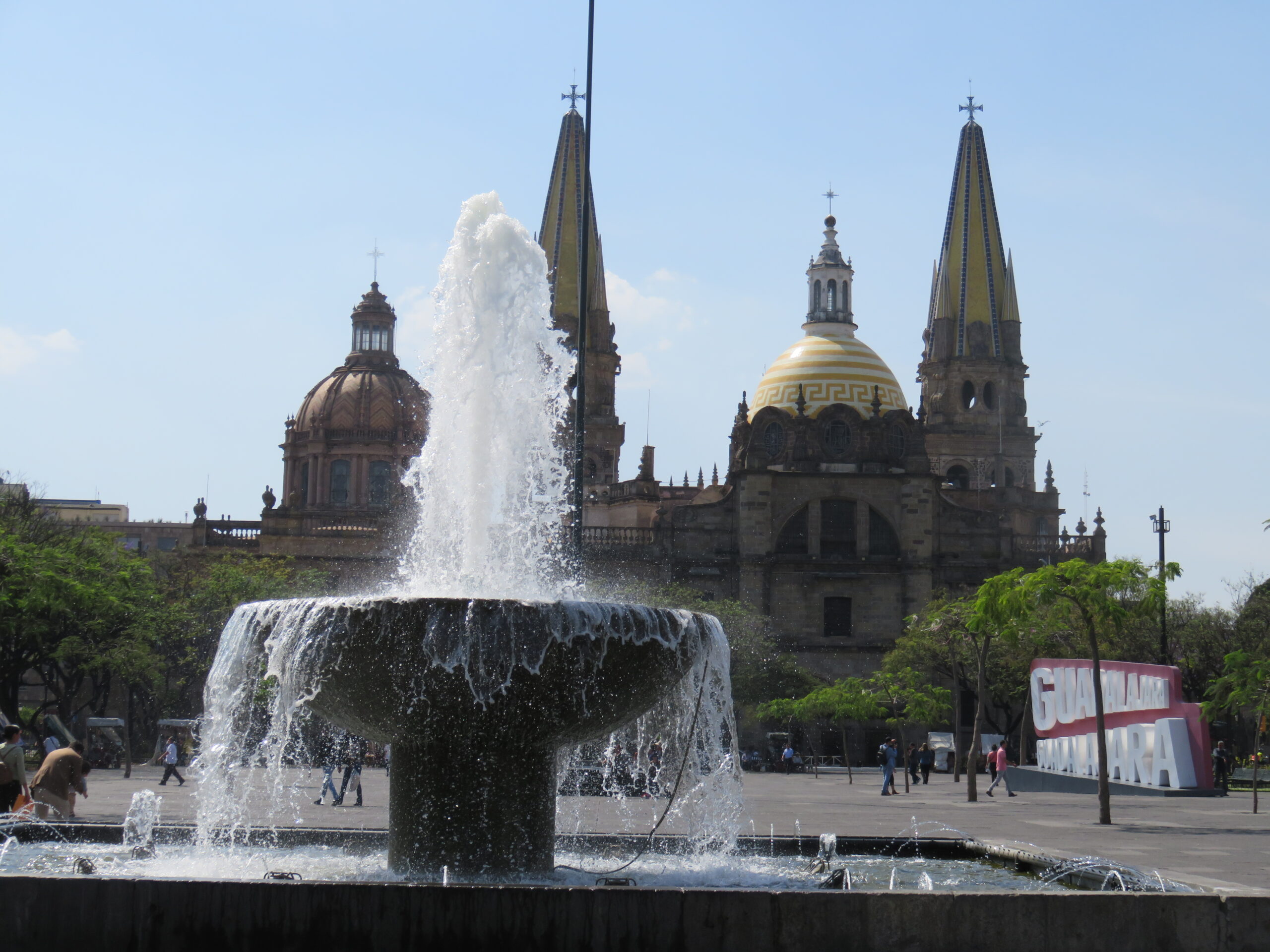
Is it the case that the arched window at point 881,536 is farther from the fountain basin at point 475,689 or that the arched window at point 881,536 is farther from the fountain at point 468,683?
the fountain basin at point 475,689

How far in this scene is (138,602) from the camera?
38.9 metres

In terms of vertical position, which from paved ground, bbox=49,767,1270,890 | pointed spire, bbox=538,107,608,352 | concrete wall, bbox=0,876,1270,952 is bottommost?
paved ground, bbox=49,767,1270,890

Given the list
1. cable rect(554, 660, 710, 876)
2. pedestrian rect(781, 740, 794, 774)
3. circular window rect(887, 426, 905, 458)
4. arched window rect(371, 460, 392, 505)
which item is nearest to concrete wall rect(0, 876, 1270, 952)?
cable rect(554, 660, 710, 876)

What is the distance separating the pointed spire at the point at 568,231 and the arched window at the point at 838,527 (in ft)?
40.7

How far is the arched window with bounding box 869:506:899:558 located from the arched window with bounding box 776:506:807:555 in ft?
8.28

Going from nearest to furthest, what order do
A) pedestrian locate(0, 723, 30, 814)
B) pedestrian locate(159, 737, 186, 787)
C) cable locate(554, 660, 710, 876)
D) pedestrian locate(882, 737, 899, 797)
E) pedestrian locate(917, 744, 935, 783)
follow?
cable locate(554, 660, 710, 876), pedestrian locate(0, 723, 30, 814), pedestrian locate(159, 737, 186, 787), pedestrian locate(882, 737, 899, 797), pedestrian locate(917, 744, 935, 783)

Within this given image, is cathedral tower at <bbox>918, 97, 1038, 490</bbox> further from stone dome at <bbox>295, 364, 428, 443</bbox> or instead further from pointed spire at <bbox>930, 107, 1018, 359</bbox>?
stone dome at <bbox>295, 364, 428, 443</bbox>

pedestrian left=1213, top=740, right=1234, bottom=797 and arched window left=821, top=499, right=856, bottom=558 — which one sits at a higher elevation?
arched window left=821, top=499, right=856, bottom=558

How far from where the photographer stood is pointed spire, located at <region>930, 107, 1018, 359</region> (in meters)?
69.7

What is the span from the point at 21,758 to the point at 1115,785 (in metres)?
22.2

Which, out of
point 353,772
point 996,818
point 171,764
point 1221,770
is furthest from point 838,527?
point 353,772

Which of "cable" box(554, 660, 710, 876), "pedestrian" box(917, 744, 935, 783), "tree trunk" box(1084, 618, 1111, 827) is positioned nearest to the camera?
"cable" box(554, 660, 710, 876)

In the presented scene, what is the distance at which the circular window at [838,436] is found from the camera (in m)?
61.1

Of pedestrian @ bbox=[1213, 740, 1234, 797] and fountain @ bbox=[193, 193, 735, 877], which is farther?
pedestrian @ bbox=[1213, 740, 1234, 797]
